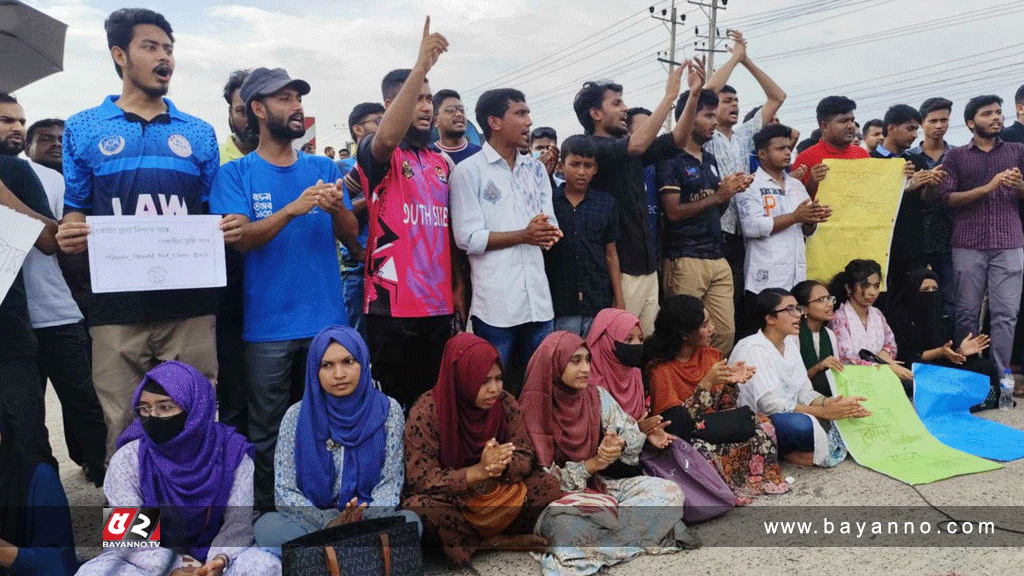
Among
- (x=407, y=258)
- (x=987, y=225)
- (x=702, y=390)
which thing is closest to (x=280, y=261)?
(x=407, y=258)

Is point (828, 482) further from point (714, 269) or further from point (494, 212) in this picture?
point (494, 212)

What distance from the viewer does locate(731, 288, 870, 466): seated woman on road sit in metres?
4.46

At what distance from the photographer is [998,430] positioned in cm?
501

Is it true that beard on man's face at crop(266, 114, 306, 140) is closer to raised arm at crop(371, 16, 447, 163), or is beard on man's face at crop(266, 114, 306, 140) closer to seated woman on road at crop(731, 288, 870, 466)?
raised arm at crop(371, 16, 447, 163)

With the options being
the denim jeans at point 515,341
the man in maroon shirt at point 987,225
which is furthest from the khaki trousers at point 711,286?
the man in maroon shirt at point 987,225

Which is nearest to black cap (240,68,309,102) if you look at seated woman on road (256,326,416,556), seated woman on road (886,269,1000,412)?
seated woman on road (256,326,416,556)

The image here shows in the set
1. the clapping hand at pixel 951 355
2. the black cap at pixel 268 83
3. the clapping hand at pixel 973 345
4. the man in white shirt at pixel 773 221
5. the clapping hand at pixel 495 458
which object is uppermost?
the black cap at pixel 268 83

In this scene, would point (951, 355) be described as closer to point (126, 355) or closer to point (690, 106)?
point (690, 106)

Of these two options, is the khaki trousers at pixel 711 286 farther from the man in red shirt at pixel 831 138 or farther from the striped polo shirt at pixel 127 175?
the striped polo shirt at pixel 127 175

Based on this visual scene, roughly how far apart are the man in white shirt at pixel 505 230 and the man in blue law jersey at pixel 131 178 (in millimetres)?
1227

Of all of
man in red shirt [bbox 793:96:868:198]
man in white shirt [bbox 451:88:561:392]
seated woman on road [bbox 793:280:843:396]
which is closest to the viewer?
man in white shirt [bbox 451:88:561:392]

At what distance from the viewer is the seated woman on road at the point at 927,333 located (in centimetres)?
562

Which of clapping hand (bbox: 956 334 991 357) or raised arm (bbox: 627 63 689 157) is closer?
raised arm (bbox: 627 63 689 157)

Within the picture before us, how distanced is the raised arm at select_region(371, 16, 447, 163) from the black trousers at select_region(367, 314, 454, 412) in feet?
2.80
